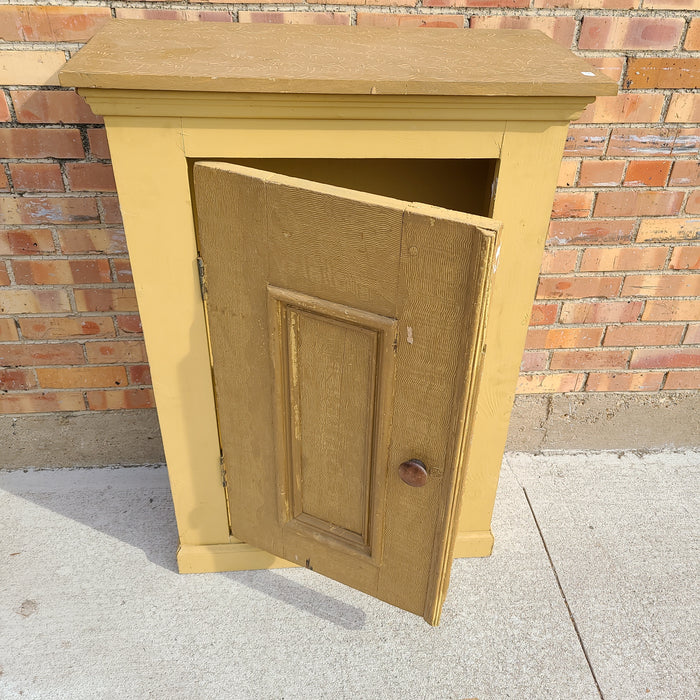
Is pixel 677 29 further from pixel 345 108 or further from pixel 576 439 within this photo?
pixel 576 439

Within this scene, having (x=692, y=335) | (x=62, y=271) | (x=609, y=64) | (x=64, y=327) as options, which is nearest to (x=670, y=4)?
(x=609, y=64)

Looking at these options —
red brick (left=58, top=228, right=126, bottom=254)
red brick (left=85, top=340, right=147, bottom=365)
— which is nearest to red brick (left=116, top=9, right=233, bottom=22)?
red brick (left=58, top=228, right=126, bottom=254)

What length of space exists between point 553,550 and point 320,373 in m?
1.29

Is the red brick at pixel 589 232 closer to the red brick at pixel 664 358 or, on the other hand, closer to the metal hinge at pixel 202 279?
the red brick at pixel 664 358

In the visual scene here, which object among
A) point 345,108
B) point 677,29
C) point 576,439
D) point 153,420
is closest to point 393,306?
point 345,108

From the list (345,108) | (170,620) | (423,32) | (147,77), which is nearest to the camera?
(147,77)

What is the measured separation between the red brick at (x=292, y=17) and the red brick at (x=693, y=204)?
1291 millimetres

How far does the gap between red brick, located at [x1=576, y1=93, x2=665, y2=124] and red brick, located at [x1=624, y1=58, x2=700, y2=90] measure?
3 centimetres

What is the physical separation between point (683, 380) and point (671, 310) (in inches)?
14.5

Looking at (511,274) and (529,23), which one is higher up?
(529,23)

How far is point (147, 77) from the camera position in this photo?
49.9 inches

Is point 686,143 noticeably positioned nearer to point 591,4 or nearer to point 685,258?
point 685,258

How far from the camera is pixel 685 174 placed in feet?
6.70

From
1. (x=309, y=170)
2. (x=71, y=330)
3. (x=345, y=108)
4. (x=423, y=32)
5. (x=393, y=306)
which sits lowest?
(x=71, y=330)
